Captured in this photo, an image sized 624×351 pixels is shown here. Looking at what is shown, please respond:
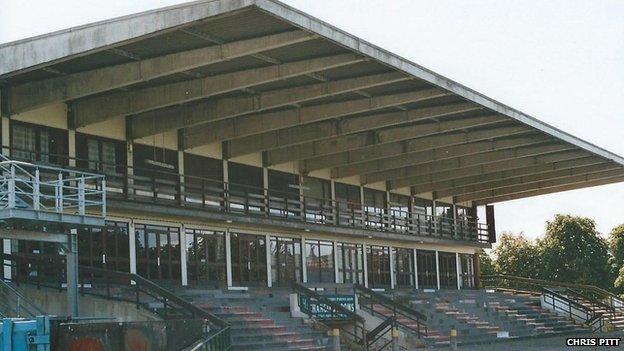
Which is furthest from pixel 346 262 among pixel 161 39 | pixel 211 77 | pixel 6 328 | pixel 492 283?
pixel 492 283

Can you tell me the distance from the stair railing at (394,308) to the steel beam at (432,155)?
218 inches

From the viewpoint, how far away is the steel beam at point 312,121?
30719mm

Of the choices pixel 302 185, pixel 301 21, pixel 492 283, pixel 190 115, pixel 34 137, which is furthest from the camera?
pixel 492 283

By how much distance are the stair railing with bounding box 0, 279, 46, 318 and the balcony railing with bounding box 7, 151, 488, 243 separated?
5550 millimetres

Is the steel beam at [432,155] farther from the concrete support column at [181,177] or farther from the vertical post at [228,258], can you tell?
the concrete support column at [181,177]

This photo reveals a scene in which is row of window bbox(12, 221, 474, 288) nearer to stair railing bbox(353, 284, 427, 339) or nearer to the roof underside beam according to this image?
stair railing bbox(353, 284, 427, 339)

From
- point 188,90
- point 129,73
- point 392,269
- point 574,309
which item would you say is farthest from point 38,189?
point 574,309

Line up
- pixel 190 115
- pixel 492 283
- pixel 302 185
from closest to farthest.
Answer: pixel 190 115
pixel 302 185
pixel 492 283

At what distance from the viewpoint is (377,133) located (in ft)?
118

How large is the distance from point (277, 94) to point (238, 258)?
24.4 feet

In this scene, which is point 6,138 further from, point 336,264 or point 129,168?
point 336,264

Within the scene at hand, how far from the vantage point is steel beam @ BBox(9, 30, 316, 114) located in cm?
2422

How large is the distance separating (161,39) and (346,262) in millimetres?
19185

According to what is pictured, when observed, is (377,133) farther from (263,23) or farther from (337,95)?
(263,23)
